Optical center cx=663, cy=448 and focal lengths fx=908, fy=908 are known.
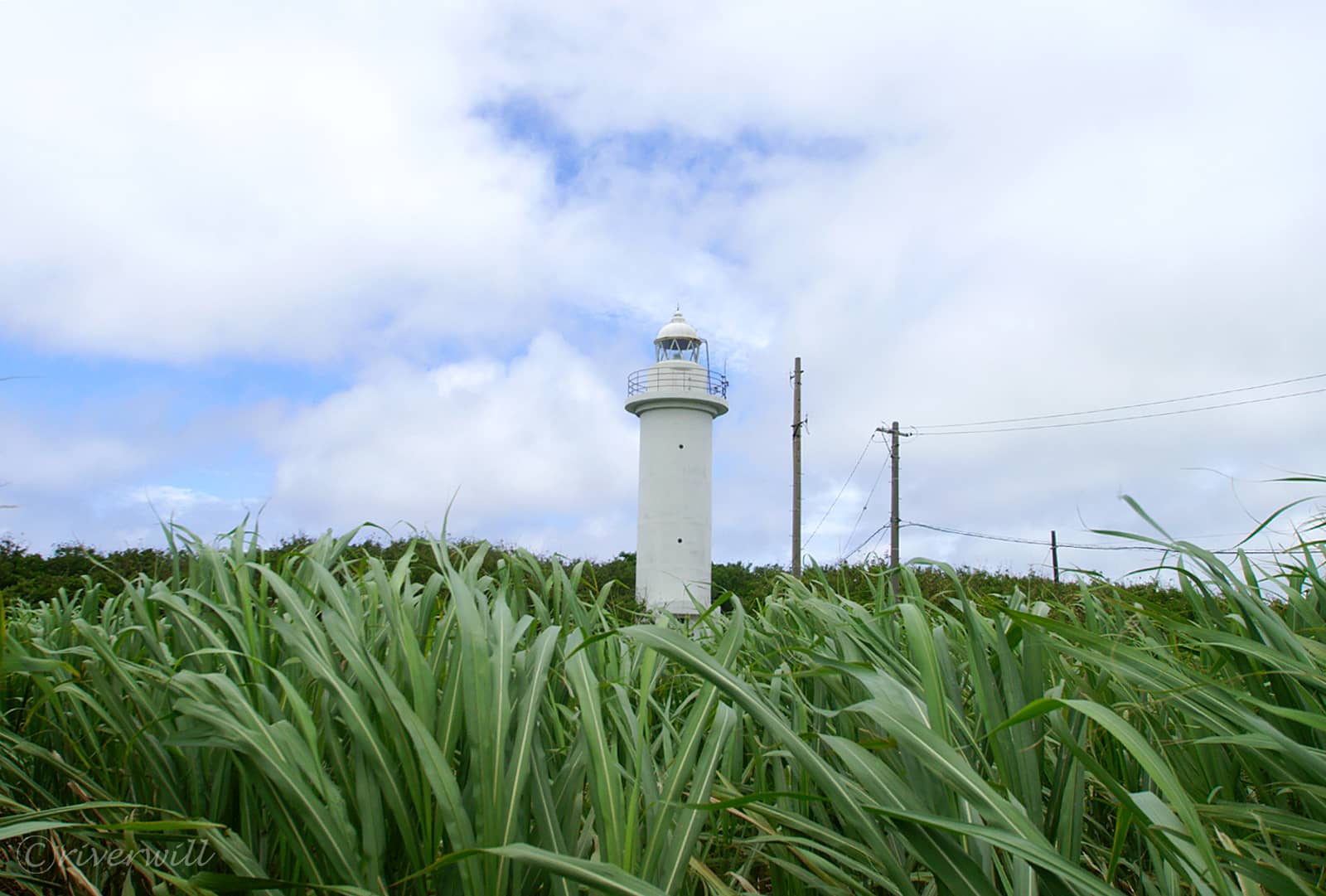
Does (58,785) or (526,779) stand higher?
(526,779)

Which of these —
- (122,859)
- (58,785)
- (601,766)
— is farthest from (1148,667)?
(58,785)

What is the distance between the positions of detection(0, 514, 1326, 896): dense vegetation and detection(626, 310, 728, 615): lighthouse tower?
17.7m

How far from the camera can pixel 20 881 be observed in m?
1.27

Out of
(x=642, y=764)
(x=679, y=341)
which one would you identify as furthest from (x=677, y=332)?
(x=642, y=764)

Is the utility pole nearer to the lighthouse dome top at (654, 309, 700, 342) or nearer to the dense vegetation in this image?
the lighthouse dome top at (654, 309, 700, 342)

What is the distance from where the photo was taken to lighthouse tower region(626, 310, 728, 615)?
19.8 m

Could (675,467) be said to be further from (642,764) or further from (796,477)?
(642,764)

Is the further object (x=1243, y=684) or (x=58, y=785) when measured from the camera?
(x=58, y=785)

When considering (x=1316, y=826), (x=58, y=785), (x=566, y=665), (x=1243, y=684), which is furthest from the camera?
(x=58, y=785)

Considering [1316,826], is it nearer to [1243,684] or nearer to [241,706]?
[1243,684]

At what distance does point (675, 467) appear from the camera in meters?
20.3

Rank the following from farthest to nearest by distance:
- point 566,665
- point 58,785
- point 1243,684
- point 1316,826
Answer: point 58,785 < point 1243,684 < point 566,665 < point 1316,826

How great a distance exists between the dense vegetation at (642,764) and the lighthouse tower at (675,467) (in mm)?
17720

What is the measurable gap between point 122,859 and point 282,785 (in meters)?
0.35
